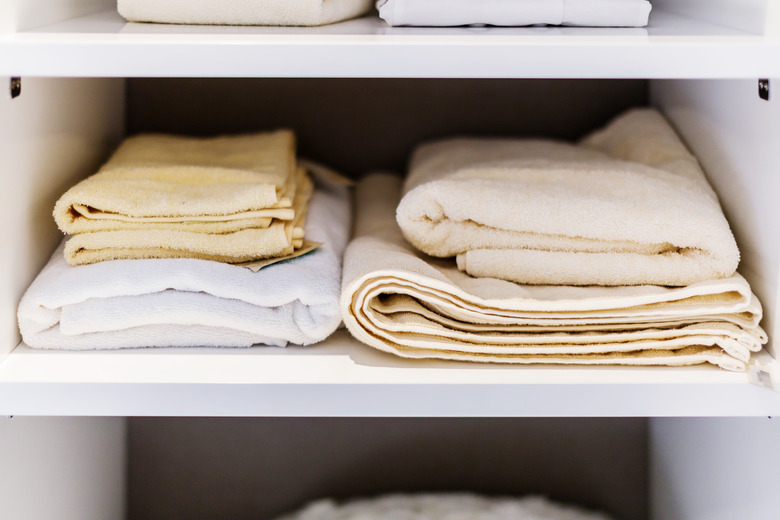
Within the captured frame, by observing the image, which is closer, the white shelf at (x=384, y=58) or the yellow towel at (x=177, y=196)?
the white shelf at (x=384, y=58)

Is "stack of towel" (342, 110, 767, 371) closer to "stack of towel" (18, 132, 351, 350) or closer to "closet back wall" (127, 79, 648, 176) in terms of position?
"stack of towel" (18, 132, 351, 350)

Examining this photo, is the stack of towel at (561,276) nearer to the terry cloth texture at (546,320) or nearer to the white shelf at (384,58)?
the terry cloth texture at (546,320)

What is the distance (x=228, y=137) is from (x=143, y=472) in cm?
47

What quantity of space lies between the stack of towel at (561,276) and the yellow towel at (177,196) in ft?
0.30

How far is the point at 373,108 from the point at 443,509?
19.6 inches

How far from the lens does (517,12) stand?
0.58 metres

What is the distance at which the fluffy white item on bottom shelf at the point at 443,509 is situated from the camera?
863 millimetres

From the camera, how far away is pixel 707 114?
2.27 ft

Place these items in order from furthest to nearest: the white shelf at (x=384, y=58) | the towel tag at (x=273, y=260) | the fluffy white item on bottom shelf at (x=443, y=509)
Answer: the fluffy white item on bottom shelf at (x=443, y=509) → the towel tag at (x=273, y=260) → the white shelf at (x=384, y=58)

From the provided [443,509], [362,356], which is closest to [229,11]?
[362,356]

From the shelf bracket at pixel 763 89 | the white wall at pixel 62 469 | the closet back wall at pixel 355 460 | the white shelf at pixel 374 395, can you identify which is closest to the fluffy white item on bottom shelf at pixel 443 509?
the closet back wall at pixel 355 460

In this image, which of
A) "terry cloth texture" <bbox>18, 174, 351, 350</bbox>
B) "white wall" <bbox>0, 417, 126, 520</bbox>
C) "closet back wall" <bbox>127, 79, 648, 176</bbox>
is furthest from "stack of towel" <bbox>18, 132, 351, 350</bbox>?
"closet back wall" <bbox>127, 79, 648, 176</bbox>

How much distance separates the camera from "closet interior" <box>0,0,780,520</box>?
492 millimetres

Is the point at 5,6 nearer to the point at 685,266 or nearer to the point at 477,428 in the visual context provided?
the point at 685,266
